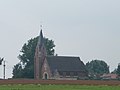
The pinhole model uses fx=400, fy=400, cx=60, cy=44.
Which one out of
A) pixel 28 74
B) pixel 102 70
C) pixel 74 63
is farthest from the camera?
pixel 102 70

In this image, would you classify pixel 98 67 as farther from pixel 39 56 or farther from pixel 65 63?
pixel 39 56

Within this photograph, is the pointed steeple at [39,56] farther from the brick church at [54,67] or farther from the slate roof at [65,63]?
the slate roof at [65,63]

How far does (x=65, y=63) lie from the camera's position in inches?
4978

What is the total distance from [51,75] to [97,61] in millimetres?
55889

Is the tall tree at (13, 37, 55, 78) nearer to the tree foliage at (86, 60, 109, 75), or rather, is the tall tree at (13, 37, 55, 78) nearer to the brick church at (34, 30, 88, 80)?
the brick church at (34, 30, 88, 80)

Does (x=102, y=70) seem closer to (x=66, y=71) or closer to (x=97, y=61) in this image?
(x=97, y=61)

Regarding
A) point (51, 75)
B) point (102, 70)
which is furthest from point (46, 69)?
point (102, 70)

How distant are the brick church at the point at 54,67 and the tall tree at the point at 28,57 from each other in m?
2.40

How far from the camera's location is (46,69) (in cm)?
12238

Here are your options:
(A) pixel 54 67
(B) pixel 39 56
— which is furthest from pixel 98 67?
(B) pixel 39 56

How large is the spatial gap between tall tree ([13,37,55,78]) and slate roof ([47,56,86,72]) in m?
5.88

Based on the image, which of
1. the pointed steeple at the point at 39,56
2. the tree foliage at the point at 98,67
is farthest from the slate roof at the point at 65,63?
the tree foliage at the point at 98,67

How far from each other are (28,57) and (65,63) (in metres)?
11.9

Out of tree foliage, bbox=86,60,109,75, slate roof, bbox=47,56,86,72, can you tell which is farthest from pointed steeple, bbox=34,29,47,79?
tree foliage, bbox=86,60,109,75
